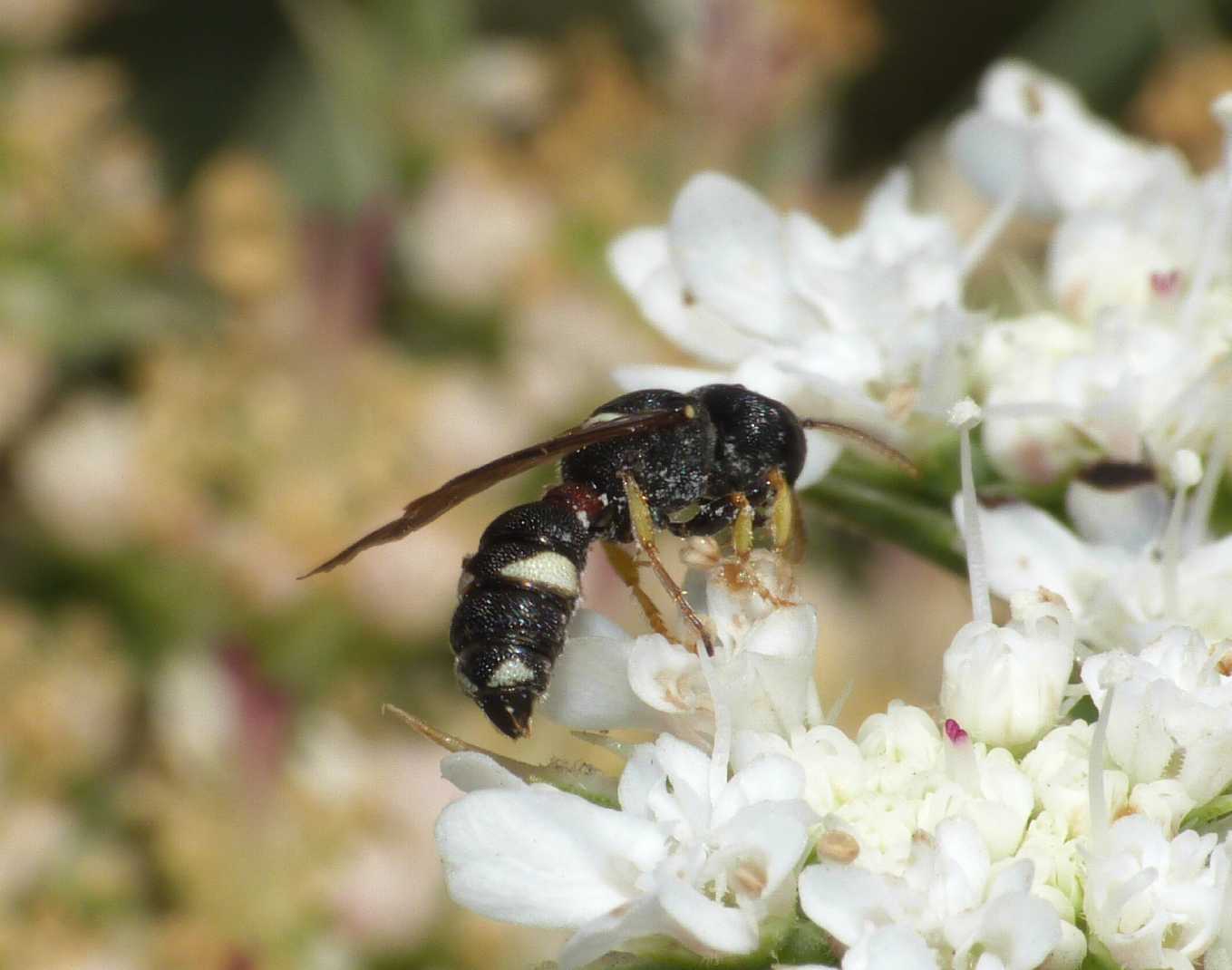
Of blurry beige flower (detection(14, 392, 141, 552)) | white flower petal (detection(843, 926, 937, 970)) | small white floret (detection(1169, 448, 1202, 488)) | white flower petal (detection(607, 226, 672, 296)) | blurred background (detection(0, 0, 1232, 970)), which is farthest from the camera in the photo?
blurry beige flower (detection(14, 392, 141, 552))

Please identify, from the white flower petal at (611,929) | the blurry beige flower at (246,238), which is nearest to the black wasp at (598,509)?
the white flower petal at (611,929)

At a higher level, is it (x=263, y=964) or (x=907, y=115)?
(x=907, y=115)

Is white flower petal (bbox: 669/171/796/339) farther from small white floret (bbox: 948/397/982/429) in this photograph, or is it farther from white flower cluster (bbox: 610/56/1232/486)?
small white floret (bbox: 948/397/982/429)

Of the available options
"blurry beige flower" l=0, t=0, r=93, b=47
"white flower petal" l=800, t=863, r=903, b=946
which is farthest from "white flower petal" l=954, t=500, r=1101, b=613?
"blurry beige flower" l=0, t=0, r=93, b=47

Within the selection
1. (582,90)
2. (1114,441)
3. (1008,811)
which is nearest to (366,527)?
(582,90)

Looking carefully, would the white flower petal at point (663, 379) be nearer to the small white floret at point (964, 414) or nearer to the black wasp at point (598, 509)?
the black wasp at point (598, 509)

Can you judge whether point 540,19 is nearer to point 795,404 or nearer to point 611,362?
point 611,362

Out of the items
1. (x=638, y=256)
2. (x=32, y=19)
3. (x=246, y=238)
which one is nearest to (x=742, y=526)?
(x=638, y=256)
